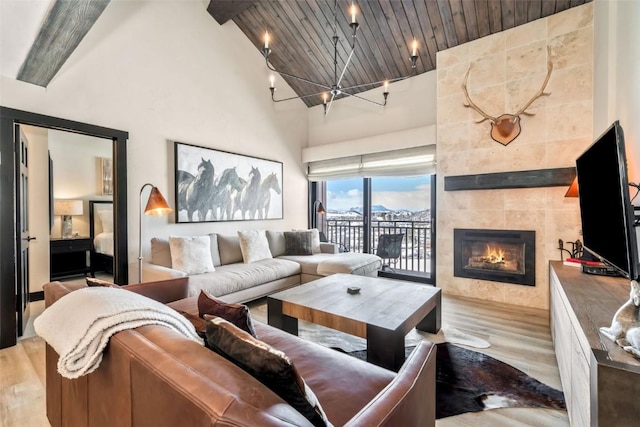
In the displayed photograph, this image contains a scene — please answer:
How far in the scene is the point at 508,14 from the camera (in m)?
3.31

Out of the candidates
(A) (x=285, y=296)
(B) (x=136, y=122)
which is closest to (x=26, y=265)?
(B) (x=136, y=122)

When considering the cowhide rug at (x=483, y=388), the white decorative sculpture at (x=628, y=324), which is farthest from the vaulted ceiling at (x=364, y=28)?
the cowhide rug at (x=483, y=388)

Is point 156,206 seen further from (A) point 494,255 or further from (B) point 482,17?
(B) point 482,17

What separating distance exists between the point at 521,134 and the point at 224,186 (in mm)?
3787

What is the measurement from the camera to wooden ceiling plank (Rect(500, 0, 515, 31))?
3221 mm

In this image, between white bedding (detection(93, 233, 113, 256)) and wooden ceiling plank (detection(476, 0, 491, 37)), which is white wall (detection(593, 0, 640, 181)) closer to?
wooden ceiling plank (detection(476, 0, 491, 37))

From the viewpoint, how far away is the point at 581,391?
1211mm

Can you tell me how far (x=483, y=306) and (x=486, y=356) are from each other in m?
1.31

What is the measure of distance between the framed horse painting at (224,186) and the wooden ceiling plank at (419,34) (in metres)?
2.68

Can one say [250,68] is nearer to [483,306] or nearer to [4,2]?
[4,2]

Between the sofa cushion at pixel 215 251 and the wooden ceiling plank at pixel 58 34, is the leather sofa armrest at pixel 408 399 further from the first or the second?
the sofa cushion at pixel 215 251

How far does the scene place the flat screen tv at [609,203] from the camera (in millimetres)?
1160

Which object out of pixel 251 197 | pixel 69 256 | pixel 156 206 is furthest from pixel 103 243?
pixel 251 197

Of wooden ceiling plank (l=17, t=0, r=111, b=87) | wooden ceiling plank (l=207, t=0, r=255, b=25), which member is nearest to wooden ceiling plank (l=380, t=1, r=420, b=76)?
wooden ceiling plank (l=207, t=0, r=255, b=25)
